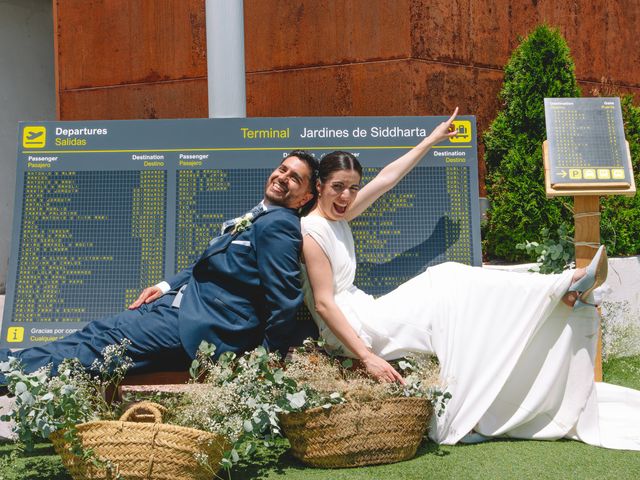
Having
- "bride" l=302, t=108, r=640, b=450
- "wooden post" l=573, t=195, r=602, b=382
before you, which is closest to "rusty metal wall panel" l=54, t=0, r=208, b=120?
"bride" l=302, t=108, r=640, b=450

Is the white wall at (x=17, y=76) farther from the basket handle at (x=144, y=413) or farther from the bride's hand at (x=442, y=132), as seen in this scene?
the basket handle at (x=144, y=413)

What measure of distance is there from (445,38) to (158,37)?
7.76 feet

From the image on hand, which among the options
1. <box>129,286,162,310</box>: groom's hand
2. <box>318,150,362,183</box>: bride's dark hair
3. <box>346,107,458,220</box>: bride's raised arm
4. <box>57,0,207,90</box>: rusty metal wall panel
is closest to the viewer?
<box>318,150,362,183</box>: bride's dark hair

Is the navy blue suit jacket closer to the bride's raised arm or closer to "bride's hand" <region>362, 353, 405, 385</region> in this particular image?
"bride's hand" <region>362, 353, 405, 385</region>

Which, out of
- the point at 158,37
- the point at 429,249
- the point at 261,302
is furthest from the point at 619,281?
the point at 158,37

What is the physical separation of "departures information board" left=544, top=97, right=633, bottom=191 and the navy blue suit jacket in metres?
1.61

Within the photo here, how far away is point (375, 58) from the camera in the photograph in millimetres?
5594

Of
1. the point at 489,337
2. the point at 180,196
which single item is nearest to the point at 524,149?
the point at 489,337

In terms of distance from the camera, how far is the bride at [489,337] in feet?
10.9

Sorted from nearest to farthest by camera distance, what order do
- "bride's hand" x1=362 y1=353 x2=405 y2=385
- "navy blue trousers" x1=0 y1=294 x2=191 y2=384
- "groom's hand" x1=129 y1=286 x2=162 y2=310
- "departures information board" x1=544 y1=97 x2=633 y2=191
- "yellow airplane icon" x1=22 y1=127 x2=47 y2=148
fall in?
"bride's hand" x1=362 y1=353 x2=405 y2=385 < "navy blue trousers" x1=0 y1=294 x2=191 y2=384 < "groom's hand" x1=129 y1=286 x2=162 y2=310 < "departures information board" x1=544 y1=97 x2=633 y2=191 < "yellow airplane icon" x1=22 y1=127 x2=47 y2=148

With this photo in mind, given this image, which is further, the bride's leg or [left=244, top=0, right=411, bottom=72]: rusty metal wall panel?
[left=244, top=0, right=411, bottom=72]: rusty metal wall panel

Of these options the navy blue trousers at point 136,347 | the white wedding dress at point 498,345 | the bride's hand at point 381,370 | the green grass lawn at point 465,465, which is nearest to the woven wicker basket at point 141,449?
the green grass lawn at point 465,465

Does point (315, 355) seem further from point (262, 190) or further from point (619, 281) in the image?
point (619, 281)

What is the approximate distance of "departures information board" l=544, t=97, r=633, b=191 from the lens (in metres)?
4.03
